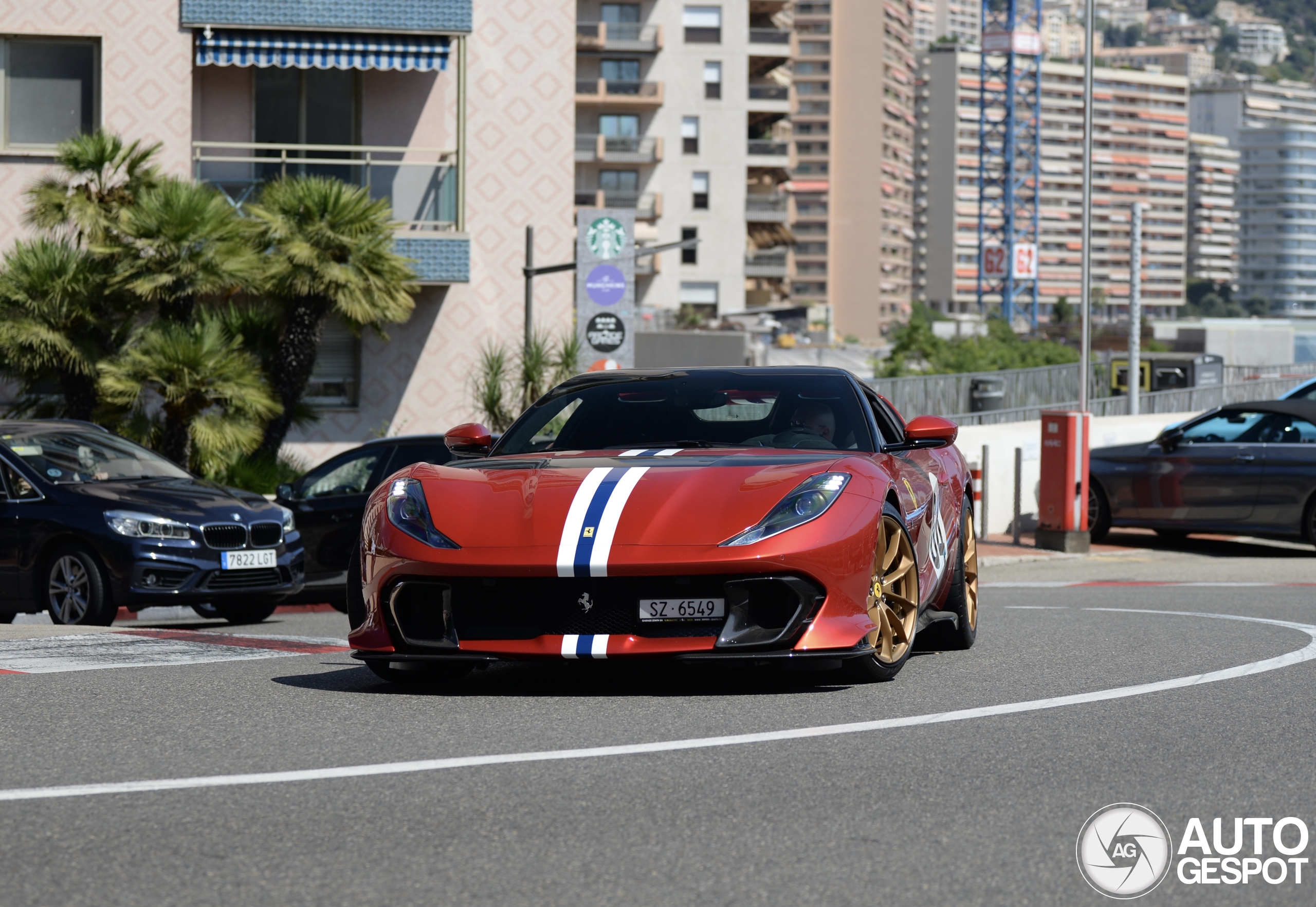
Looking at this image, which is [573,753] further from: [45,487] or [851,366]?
[851,366]

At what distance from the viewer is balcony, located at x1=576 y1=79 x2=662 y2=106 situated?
9269 cm

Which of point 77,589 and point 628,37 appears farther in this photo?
point 628,37

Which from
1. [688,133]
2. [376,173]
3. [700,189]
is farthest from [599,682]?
[700,189]

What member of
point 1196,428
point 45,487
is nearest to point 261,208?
point 45,487

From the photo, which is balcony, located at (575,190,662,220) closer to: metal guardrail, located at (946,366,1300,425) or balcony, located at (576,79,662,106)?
balcony, located at (576,79,662,106)

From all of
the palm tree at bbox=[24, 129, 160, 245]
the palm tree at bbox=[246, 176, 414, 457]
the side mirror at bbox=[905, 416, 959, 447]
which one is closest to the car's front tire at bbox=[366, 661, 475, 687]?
the side mirror at bbox=[905, 416, 959, 447]

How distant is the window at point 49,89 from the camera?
23500 millimetres

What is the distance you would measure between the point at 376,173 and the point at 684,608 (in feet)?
60.8

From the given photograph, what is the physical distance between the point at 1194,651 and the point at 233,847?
5450mm

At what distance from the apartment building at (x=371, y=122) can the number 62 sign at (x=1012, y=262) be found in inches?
5265

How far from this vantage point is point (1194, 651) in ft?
27.6

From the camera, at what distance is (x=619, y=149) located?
95000mm

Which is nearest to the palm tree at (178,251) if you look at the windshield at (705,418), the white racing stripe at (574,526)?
the windshield at (705,418)

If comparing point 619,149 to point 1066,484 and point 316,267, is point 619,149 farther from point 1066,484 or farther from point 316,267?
point 1066,484
